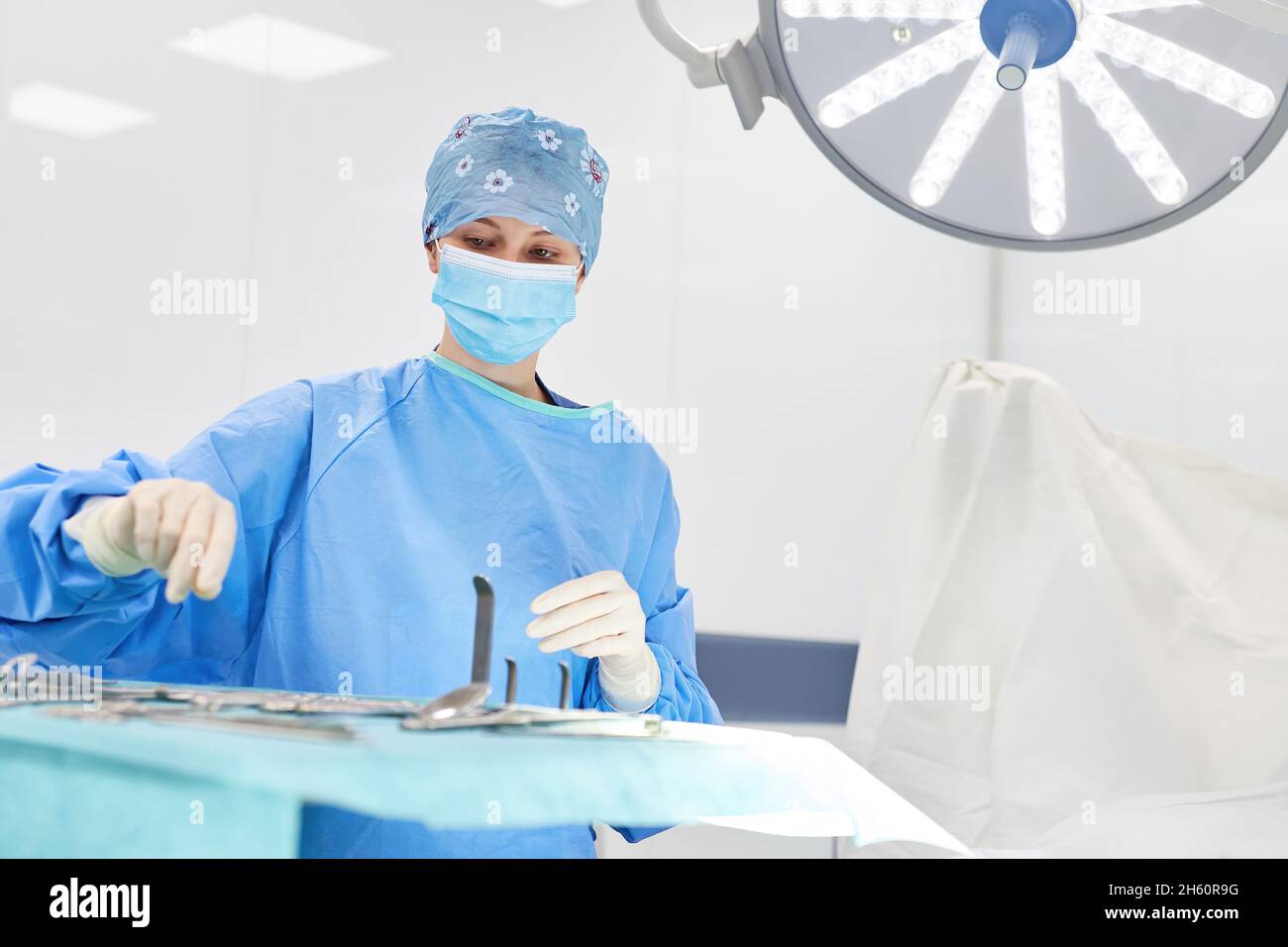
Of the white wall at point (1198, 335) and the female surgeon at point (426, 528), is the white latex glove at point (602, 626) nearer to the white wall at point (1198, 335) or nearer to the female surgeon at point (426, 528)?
the female surgeon at point (426, 528)

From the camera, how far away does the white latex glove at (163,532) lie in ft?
3.72

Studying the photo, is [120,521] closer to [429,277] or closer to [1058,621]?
[429,277]

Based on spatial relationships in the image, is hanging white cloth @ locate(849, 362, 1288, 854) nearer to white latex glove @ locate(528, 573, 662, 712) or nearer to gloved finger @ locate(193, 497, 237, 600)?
white latex glove @ locate(528, 573, 662, 712)

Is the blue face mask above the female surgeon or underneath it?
above

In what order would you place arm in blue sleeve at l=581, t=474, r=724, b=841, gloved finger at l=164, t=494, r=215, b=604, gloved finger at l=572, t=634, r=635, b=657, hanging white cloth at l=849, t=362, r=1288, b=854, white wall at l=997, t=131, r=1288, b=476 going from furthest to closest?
white wall at l=997, t=131, r=1288, b=476, hanging white cloth at l=849, t=362, r=1288, b=854, arm in blue sleeve at l=581, t=474, r=724, b=841, gloved finger at l=572, t=634, r=635, b=657, gloved finger at l=164, t=494, r=215, b=604

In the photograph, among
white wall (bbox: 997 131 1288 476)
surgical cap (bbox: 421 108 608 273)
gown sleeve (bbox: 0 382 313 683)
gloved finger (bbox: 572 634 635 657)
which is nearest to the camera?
gown sleeve (bbox: 0 382 313 683)

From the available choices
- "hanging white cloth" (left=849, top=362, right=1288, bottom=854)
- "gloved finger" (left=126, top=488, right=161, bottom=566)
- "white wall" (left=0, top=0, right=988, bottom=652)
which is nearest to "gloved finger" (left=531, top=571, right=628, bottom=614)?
"gloved finger" (left=126, top=488, right=161, bottom=566)

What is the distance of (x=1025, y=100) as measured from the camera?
1274 millimetres

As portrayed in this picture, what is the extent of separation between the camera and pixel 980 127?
1.29m

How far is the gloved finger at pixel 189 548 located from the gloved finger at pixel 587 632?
365mm

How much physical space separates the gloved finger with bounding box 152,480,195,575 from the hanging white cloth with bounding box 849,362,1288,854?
6.37 feet

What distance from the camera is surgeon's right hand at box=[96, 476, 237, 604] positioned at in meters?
1.14

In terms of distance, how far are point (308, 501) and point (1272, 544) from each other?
2.04m

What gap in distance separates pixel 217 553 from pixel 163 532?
0.19ft
